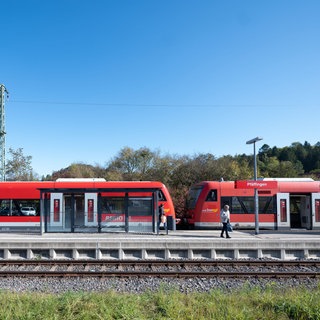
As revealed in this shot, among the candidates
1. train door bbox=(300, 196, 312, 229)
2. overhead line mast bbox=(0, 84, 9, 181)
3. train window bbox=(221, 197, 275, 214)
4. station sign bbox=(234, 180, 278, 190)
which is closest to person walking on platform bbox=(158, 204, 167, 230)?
train window bbox=(221, 197, 275, 214)

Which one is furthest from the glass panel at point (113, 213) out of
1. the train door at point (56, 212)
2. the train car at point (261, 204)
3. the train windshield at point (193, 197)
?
the train windshield at point (193, 197)

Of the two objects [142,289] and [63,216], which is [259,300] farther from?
[63,216]

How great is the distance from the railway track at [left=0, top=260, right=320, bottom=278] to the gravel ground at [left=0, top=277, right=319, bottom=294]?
225 millimetres

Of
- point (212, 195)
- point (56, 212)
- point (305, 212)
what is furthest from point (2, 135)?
point (305, 212)

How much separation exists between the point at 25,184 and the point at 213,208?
11.3 m

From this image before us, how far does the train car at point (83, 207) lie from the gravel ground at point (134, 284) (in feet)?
23.5

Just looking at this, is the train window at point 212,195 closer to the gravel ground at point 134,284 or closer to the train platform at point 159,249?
the train platform at point 159,249

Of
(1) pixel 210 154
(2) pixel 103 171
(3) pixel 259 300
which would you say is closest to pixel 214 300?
(3) pixel 259 300

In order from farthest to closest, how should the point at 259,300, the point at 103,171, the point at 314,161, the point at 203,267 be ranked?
the point at 314,161
the point at 103,171
the point at 203,267
the point at 259,300

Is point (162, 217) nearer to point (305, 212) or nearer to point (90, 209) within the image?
point (90, 209)

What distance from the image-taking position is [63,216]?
57.3ft

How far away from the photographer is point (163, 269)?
36.6 ft

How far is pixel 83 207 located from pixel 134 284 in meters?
9.20

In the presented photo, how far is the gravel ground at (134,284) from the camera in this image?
8898 mm
